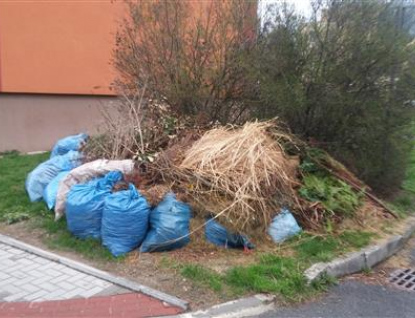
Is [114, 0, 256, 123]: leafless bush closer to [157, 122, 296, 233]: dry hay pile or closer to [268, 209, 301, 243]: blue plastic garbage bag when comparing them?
[157, 122, 296, 233]: dry hay pile

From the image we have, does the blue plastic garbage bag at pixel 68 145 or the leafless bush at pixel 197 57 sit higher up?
the leafless bush at pixel 197 57

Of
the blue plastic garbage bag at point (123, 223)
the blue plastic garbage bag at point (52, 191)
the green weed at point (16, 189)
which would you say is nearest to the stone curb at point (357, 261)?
the blue plastic garbage bag at point (123, 223)

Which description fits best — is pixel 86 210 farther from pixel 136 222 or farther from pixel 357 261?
pixel 357 261

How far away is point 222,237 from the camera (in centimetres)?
498

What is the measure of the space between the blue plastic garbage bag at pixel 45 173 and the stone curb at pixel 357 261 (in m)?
3.46

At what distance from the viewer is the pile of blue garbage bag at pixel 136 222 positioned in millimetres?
4844

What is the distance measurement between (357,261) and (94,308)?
98.7 inches

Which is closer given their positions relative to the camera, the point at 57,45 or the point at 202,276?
the point at 202,276

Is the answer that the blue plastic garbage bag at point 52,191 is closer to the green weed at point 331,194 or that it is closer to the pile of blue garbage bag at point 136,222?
the pile of blue garbage bag at point 136,222

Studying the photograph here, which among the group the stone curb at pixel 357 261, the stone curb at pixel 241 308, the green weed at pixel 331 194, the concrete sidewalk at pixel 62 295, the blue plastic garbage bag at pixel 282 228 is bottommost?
the concrete sidewalk at pixel 62 295

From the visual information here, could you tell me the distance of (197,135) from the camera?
6.34m

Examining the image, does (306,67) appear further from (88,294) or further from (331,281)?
(88,294)

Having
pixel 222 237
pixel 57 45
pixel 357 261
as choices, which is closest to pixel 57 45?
pixel 57 45

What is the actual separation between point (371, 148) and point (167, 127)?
2.59 meters
